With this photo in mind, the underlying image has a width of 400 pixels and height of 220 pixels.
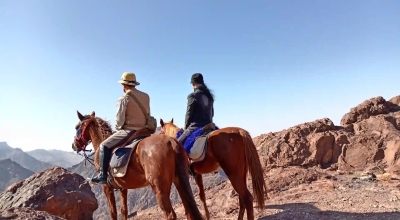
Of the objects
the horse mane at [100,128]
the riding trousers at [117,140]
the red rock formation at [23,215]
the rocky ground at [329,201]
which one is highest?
the horse mane at [100,128]

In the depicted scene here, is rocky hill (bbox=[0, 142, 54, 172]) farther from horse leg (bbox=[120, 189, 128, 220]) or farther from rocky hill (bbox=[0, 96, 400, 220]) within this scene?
horse leg (bbox=[120, 189, 128, 220])

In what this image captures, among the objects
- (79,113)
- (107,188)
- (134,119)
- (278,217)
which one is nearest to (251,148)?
(278,217)

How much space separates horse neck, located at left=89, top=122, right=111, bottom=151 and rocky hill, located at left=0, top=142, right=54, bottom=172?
132 meters

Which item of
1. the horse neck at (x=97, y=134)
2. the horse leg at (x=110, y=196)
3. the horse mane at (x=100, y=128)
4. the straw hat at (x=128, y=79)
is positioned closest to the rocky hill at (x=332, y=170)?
the horse leg at (x=110, y=196)

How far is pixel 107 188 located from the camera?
19.3ft

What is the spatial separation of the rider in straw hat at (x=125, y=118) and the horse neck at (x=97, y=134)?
1.17m

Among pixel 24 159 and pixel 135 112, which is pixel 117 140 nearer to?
pixel 135 112

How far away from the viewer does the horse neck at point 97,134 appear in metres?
6.49

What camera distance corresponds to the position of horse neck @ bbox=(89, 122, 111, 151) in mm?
6488

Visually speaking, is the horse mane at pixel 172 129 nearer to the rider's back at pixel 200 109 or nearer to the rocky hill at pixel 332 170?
the rider's back at pixel 200 109

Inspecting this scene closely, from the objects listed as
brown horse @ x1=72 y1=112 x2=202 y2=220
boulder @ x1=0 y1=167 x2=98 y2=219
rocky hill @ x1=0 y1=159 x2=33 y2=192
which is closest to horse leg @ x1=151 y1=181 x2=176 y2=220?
brown horse @ x1=72 y1=112 x2=202 y2=220

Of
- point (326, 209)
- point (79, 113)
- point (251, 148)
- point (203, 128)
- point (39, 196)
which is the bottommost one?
point (326, 209)

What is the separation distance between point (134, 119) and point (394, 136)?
11614 mm

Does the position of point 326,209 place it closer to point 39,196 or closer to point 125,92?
point 125,92
